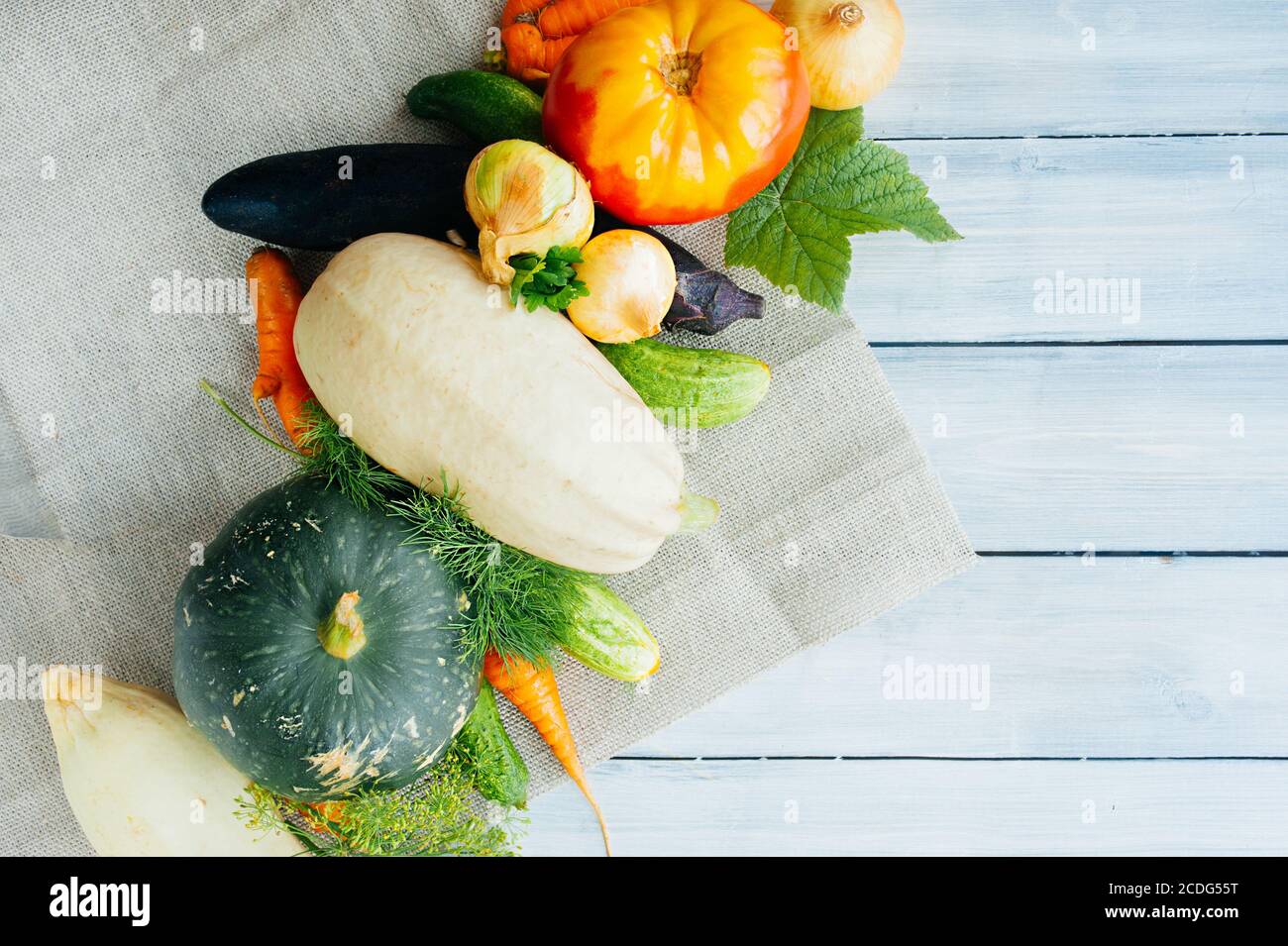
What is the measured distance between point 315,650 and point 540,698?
0.29 metres

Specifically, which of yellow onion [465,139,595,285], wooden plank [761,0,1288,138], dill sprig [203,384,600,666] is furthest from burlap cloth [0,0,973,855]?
wooden plank [761,0,1288,138]

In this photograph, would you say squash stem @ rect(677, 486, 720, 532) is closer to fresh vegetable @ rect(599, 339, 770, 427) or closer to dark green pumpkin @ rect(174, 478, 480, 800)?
fresh vegetable @ rect(599, 339, 770, 427)

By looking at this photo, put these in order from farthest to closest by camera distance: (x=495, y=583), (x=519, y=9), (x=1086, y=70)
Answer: (x=1086, y=70), (x=519, y=9), (x=495, y=583)

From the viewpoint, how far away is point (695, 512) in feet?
4.06

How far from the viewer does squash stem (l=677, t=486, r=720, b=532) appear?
123 cm

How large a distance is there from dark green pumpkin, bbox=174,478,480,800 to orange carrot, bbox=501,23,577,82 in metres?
0.57

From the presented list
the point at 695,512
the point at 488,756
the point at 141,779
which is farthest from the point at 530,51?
the point at 141,779

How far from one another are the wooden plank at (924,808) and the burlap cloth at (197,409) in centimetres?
13

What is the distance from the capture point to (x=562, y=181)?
110cm

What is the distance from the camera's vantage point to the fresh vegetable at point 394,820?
3.95 ft

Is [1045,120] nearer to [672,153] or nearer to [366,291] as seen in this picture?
[672,153]

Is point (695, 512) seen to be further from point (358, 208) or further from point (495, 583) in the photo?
point (358, 208)

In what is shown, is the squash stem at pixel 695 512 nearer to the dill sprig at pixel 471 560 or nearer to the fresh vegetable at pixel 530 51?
the dill sprig at pixel 471 560
